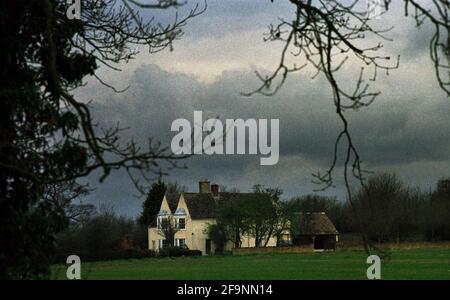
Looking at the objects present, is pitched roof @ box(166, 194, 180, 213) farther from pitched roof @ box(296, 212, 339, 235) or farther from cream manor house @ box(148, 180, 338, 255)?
pitched roof @ box(296, 212, 339, 235)

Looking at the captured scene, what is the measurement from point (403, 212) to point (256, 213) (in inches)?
489

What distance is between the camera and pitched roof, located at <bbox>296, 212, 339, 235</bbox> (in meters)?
74.8

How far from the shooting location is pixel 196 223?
73.4 m

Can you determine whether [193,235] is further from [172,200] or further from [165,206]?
[172,200]

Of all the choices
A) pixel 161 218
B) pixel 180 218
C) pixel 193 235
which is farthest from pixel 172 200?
pixel 193 235

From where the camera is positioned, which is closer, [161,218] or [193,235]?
[193,235]

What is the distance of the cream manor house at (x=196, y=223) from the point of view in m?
72.5

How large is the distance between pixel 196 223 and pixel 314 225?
11.5m

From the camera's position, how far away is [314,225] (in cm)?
7544

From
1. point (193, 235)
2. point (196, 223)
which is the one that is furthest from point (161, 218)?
point (193, 235)

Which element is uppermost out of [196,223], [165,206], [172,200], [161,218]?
[172,200]

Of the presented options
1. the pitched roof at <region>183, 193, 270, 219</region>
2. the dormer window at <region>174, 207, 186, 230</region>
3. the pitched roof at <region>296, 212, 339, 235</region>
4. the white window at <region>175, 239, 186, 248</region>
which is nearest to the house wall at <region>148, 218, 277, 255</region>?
the white window at <region>175, 239, 186, 248</region>

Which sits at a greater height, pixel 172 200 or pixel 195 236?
pixel 172 200
